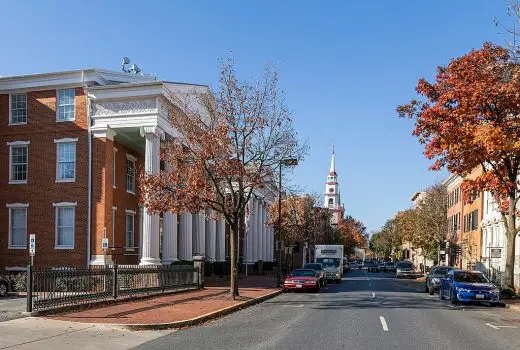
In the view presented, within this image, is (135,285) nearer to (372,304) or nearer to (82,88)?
(372,304)

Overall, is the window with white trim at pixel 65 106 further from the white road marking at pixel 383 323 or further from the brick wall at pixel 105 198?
the white road marking at pixel 383 323

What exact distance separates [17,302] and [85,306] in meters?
3.93

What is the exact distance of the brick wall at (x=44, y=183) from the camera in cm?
3347

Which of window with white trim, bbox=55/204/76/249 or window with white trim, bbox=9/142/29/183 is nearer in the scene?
window with white trim, bbox=55/204/76/249

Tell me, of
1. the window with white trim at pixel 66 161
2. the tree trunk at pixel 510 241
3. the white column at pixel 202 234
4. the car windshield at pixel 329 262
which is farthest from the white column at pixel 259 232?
the tree trunk at pixel 510 241

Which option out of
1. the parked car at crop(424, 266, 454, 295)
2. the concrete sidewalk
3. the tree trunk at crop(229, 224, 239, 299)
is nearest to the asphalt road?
the concrete sidewalk

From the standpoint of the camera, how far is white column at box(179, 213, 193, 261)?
3728cm

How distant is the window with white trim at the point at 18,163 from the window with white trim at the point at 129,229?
644 cm

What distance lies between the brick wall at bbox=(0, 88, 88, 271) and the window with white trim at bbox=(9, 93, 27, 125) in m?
0.29

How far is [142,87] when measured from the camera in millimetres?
32438

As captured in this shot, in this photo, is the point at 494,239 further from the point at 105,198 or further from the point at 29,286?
the point at 29,286

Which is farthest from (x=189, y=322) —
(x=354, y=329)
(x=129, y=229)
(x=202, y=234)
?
(x=202, y=234)

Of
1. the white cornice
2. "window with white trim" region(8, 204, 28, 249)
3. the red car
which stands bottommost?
the red car

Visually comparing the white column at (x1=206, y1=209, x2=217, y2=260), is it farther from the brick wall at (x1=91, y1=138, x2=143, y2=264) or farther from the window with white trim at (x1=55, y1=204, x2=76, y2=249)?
the window with white trim at (x1=55, y1=204, x2=76, y2=249)
